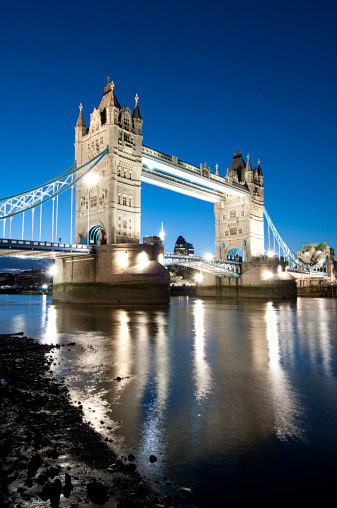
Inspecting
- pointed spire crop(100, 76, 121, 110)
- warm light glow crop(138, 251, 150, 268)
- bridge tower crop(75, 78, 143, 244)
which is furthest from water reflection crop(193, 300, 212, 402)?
pointed spire crop(100, 76, 121, 110)

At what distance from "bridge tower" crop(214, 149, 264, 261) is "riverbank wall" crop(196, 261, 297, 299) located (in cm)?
456

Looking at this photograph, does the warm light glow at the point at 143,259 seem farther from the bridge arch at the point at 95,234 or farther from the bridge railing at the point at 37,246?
the bridge arch at the point at 95,234

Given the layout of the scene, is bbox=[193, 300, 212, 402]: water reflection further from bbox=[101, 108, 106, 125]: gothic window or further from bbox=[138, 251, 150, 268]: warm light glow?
bbox=[101, 108, 106, 125]: gothic window

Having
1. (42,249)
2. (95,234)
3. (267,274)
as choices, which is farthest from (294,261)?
(42,249)

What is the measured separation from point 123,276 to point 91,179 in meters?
14.2

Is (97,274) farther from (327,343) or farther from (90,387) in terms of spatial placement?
(90,387)

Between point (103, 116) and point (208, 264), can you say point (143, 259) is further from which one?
point (208, 264)

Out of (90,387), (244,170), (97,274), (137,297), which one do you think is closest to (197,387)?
(90,387)

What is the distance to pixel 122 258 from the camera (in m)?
38.8

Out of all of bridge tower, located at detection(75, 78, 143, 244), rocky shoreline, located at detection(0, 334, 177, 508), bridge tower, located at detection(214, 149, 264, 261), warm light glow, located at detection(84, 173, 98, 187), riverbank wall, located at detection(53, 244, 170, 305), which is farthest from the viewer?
bridge tower, located at detection(214, 149, 264, 261)

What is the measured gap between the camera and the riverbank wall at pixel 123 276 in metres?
38.2

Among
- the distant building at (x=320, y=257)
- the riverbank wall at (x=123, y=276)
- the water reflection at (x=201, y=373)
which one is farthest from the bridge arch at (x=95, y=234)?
the distant building at (x=320, y=257)

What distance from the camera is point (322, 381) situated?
850cm

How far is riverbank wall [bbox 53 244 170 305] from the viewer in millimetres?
38250
